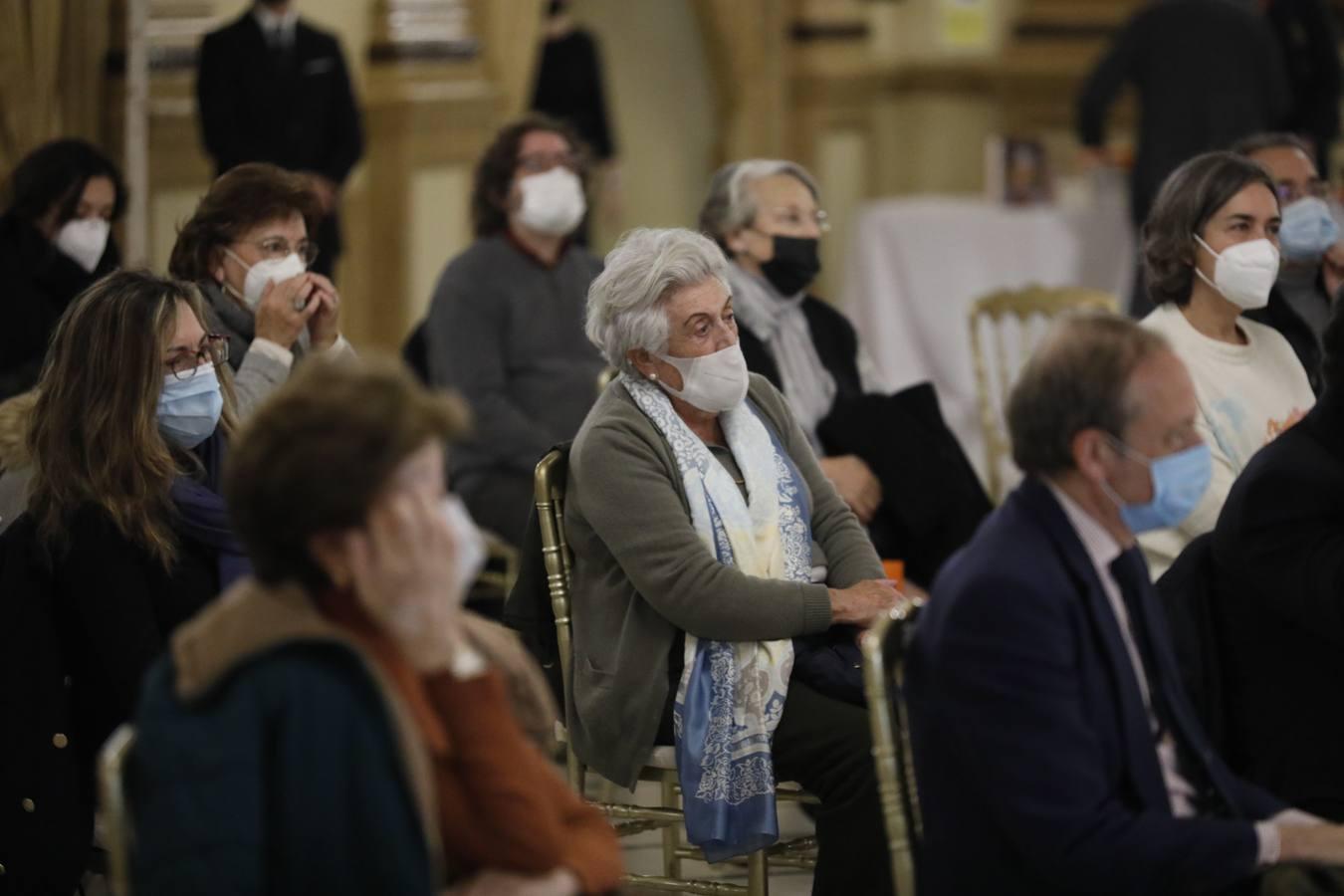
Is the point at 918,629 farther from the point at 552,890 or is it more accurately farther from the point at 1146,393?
the point at 552,890

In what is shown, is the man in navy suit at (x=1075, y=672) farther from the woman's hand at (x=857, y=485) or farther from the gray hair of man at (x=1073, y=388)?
the woman's hand at (x=857, y=485)

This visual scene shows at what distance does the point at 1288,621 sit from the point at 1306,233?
1.91 meters

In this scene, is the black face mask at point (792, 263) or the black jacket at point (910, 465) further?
the black face mask at point (792, 263)

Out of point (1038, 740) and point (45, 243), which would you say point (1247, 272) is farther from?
point (45, 243)

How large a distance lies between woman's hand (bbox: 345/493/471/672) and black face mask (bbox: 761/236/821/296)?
2452 millimetres

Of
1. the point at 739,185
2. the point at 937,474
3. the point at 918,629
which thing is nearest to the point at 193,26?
the point at 739,185

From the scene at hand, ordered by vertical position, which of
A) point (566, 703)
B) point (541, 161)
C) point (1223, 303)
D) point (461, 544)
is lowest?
point (566, 703)

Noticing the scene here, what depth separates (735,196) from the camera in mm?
4422

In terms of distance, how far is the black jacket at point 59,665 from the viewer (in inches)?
112

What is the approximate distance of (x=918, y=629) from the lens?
92.4 inches

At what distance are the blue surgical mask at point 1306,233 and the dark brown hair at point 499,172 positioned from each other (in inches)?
64.5

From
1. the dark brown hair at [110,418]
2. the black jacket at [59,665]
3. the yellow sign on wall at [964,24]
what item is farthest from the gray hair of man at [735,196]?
the yellow sign on wall at [964,24]

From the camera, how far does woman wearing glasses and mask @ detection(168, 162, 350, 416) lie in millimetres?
3686

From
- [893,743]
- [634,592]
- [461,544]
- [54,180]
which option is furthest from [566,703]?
[54,180]
